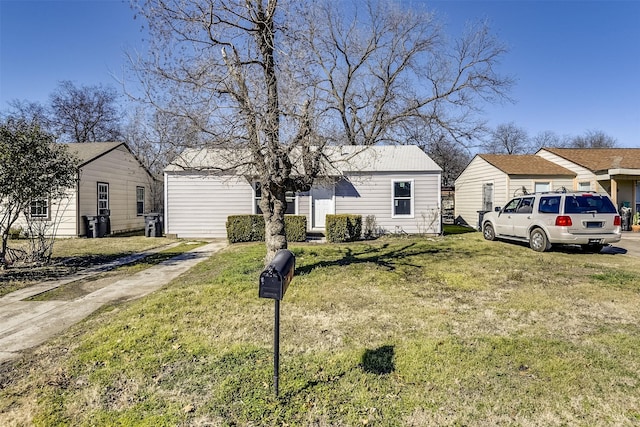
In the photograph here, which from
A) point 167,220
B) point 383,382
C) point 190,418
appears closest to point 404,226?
point 167,220

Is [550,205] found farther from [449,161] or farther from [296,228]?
[449,161]

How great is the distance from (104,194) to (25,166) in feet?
30.5

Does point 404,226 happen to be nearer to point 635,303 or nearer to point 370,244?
point 370,244

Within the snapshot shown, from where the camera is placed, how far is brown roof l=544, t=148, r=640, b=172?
1602 centimetres

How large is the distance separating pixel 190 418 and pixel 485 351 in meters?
2.67

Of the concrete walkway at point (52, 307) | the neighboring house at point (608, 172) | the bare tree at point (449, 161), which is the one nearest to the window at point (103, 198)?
the concrete walkway at point (52, 307)

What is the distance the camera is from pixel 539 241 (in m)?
10.0

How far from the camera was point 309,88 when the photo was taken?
5.74 metres

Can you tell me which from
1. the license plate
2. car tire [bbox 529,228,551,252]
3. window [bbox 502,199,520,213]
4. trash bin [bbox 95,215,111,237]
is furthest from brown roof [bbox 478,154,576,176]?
trash bin [bbox 95,215,111,237]

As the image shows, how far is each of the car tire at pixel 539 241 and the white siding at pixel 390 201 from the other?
397 centimetres

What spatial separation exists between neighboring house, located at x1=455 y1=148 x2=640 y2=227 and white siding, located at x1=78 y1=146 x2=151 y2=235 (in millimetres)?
15875

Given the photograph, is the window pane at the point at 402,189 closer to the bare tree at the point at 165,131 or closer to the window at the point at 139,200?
the bare tree at the point at 165,131

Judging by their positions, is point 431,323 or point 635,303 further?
point 635,303

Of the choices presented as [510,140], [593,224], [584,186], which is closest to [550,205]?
[593,224]
